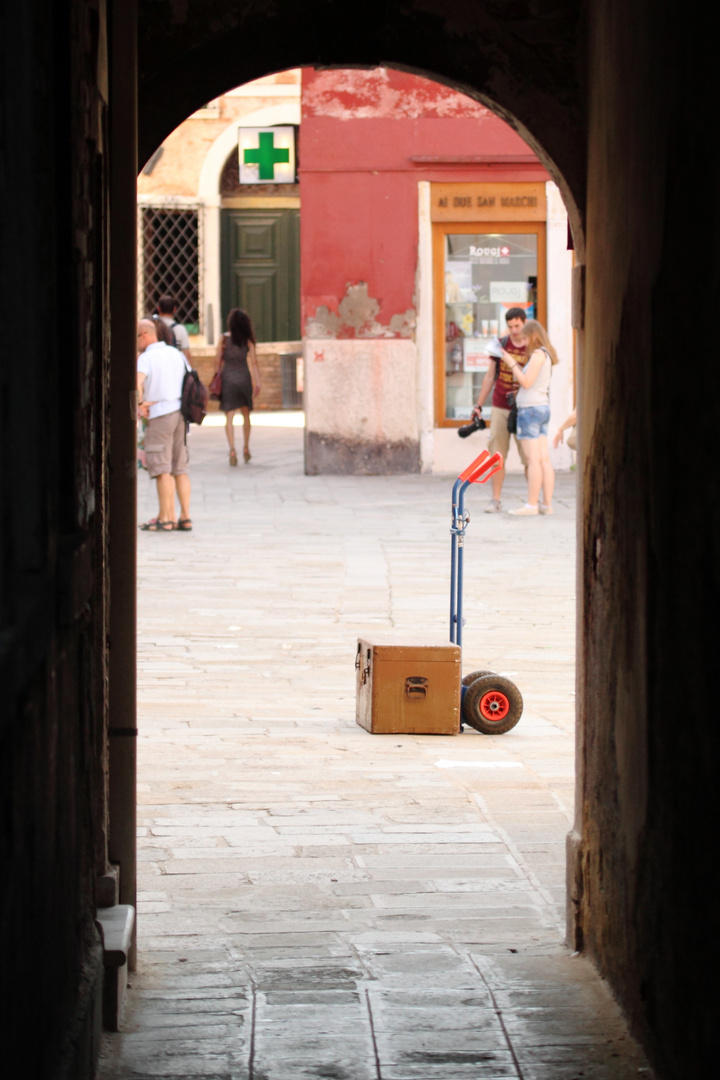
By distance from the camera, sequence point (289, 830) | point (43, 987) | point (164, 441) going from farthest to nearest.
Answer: point (164, 441) → point (289, 830) → point (43, 987)

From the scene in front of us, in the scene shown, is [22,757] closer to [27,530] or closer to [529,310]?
[27,530]

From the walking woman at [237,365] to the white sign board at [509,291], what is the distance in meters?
2.83

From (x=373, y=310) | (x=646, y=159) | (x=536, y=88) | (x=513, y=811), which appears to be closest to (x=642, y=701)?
(x=646, y=159)

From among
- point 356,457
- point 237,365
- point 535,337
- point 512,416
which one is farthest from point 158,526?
point 356,457

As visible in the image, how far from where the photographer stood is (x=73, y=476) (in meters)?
3.17

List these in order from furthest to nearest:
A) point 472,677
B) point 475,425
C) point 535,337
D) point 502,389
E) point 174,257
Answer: point 174,257
point 502,389
point 475,425
point 535,337
point 472,677

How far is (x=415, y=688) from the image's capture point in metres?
6.86

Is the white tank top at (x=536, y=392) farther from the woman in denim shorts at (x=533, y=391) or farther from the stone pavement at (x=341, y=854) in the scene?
the stone pavement at (x=341, y=854)

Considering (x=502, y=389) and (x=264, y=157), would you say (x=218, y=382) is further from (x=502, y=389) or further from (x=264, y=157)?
(x=264, y=157)

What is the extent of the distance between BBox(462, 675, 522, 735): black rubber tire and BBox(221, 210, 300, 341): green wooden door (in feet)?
59.7

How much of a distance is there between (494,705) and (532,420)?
6.55 meters

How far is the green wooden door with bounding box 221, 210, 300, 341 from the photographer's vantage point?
24594 millimetres

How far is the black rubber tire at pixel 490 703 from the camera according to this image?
6.86 meters

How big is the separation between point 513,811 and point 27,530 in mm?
3575
